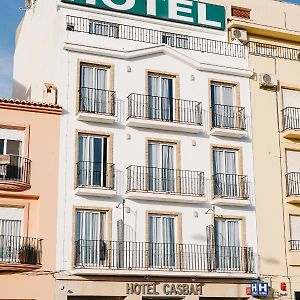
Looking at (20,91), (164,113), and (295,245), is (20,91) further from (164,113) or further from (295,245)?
(295,245)

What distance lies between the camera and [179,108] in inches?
1184

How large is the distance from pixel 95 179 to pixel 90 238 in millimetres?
2436

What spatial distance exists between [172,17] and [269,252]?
12551 millimetres

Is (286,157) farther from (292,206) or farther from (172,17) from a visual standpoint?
(172,17)

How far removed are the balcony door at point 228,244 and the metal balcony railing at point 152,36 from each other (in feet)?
26.9

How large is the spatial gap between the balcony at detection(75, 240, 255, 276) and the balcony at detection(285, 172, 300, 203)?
3.21 meters

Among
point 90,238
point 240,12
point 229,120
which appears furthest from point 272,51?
point 90,238

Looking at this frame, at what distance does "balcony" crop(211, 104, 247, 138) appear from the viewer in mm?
30359

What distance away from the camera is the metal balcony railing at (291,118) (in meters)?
32.1

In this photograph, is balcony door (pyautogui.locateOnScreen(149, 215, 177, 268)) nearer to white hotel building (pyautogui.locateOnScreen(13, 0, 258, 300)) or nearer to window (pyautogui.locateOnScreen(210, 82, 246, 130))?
white hotel building (pyautogui.locateOnScreen(13, 0, 258, 300))

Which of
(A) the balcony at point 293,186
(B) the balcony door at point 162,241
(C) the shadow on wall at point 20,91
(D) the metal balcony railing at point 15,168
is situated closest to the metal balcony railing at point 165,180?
(B) the balcony door at point 162,241

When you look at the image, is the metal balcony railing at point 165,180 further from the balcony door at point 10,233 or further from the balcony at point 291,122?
the balcony at point 291,122

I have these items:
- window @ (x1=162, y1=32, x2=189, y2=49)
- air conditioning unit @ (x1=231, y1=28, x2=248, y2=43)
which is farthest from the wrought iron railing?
window @ (x1=162, y1=32, x2=189, y2=49)

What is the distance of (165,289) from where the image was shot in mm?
27656
